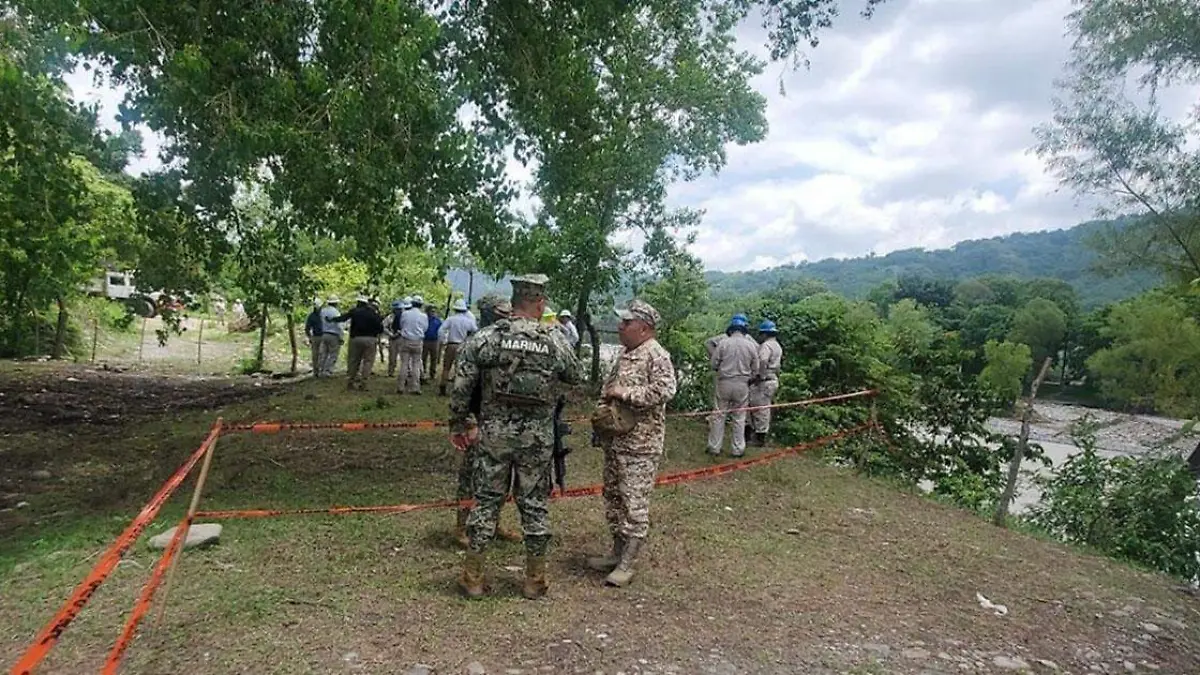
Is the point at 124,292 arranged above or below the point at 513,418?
above

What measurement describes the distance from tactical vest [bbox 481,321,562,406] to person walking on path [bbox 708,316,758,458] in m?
5.40

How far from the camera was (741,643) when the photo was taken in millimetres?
4203

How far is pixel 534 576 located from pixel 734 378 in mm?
5611

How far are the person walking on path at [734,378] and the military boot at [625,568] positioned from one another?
467 cm

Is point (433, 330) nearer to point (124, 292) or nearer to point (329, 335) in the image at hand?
point (329, 335)

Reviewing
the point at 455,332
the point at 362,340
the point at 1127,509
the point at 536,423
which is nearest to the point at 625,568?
the point at 536,423

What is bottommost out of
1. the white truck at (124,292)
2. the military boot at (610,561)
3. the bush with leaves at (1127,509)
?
the bush with leaves at (1127,509)

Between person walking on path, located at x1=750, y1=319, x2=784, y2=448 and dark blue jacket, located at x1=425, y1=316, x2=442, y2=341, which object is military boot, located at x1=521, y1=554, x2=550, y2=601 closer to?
person walking on path, located at x1=750, y1=319, x2=784, y2=448

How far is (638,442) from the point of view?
4.97 metres

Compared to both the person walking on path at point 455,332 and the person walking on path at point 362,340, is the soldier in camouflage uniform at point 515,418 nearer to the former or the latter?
the person walking on path at point 455,332

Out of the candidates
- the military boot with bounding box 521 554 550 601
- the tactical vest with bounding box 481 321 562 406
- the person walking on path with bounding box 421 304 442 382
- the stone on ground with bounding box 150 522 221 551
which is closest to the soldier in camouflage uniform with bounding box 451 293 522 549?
the tactical vest with bounding box 481 321 562 406

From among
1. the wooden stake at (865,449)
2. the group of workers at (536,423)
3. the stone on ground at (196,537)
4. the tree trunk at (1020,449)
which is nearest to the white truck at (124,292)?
the stone on ground at (196,537)

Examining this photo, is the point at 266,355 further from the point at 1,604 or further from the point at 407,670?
the point at 407,670

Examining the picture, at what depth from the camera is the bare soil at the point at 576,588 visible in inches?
151
